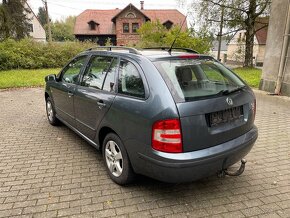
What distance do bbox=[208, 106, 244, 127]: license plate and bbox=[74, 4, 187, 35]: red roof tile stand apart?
3705 centimetres

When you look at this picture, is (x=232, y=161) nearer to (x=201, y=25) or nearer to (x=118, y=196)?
(x=118, y=196)

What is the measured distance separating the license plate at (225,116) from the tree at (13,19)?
2645 cm

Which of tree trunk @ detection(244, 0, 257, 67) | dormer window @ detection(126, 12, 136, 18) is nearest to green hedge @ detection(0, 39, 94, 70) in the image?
tree trunk @ detection(244, 0, 257, 67)

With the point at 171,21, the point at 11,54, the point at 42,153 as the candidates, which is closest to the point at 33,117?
the point at 42,153

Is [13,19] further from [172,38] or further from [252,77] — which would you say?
[252,77]

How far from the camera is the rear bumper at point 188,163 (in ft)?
8.36

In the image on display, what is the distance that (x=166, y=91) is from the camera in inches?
103

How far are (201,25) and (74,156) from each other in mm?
18718

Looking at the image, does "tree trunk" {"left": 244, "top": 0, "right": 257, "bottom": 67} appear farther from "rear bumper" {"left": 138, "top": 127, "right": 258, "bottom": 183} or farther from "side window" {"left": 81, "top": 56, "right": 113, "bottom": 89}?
"rear bumper" {"left": 138, "top": 127, "right": 258, "bottom": 183}

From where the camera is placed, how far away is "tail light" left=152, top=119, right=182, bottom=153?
99.2 inches

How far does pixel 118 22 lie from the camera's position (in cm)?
3688

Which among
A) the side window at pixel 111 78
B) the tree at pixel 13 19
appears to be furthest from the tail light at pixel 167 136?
the tree at pixel 13 19

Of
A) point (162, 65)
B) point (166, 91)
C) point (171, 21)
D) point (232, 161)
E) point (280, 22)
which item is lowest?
point (232, 161)

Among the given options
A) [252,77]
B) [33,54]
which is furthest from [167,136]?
[33,54]
